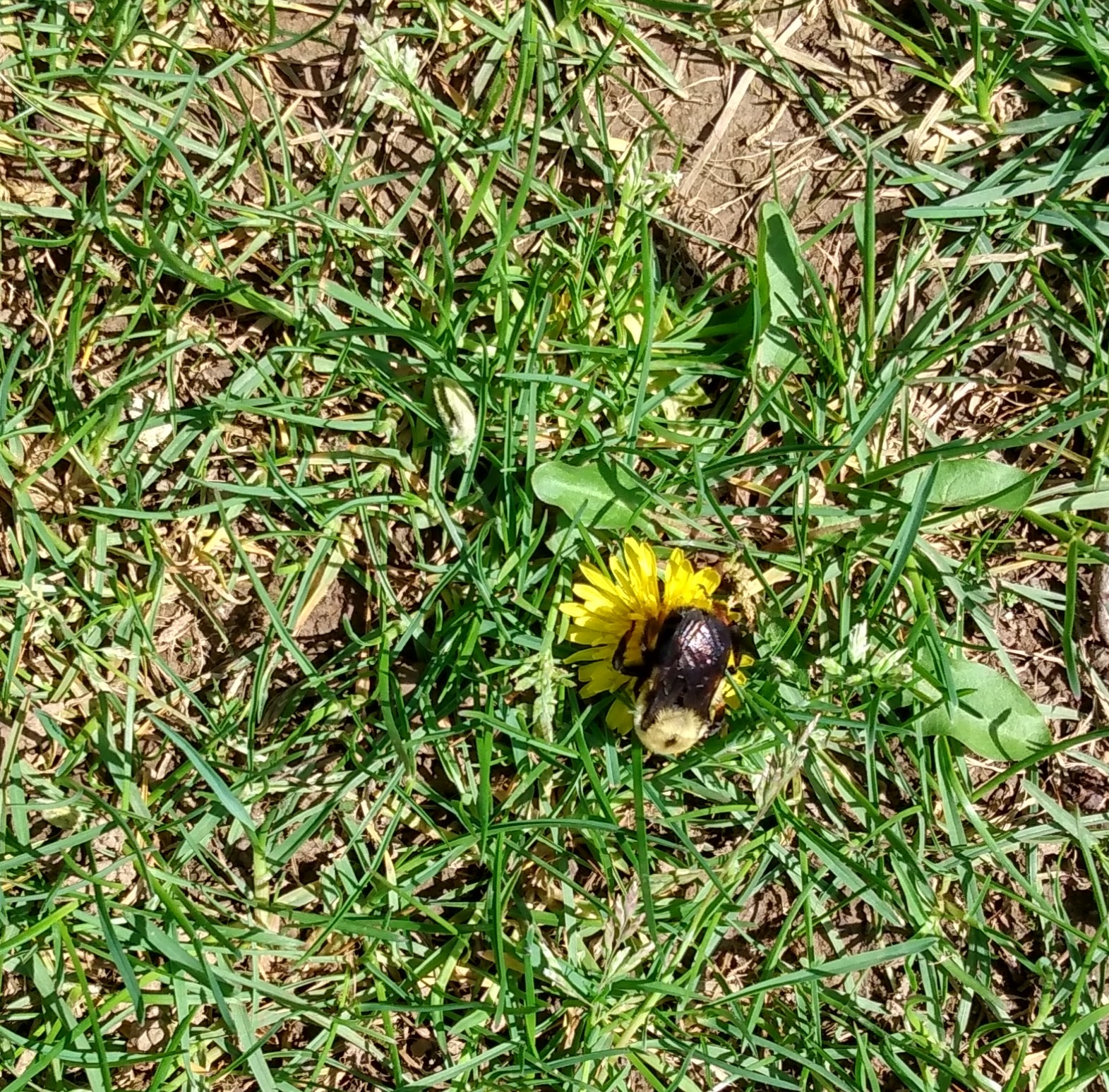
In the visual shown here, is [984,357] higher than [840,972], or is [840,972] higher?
[984,357]

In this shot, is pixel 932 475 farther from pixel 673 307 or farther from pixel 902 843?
pixel 902 843

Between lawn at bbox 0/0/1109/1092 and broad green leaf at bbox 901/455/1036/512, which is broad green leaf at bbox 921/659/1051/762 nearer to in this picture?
lawn at bbox 0/0/1109/1092

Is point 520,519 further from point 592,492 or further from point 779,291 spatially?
point 779,291

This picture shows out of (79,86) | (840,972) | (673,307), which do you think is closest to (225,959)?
(840,972)

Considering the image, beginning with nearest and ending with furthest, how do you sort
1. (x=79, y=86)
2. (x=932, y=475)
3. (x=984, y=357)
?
(x=932, y=475), (x=79, y=86), (x=984, y=357)

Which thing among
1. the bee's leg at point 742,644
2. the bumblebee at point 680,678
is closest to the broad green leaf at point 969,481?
the bee's leg at point 742,644

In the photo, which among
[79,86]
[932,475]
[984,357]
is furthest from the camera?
[984,357]

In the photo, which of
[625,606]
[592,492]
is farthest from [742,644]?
[592,492]
